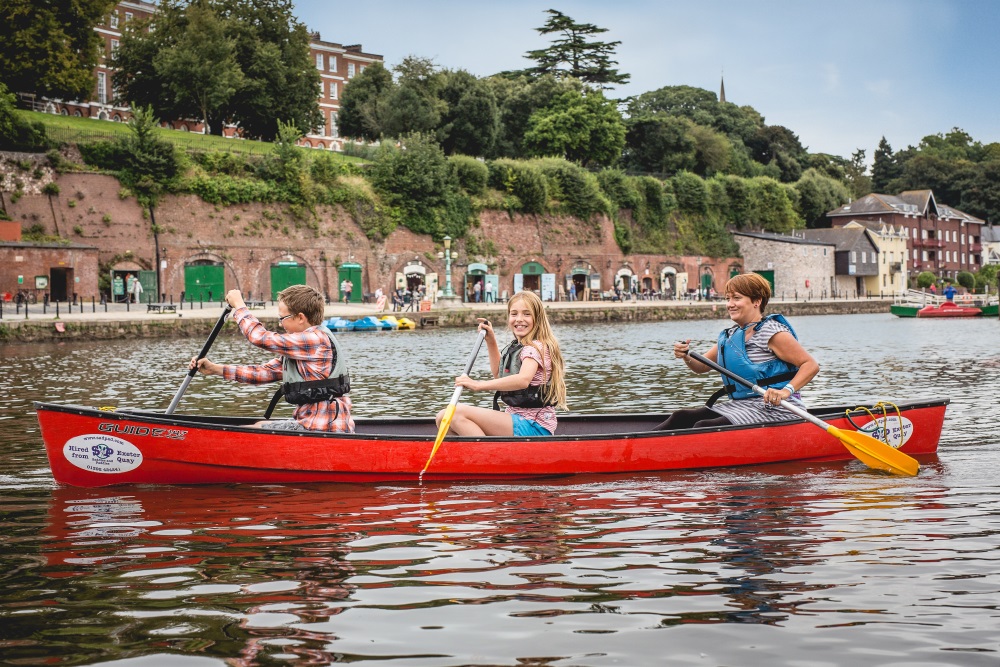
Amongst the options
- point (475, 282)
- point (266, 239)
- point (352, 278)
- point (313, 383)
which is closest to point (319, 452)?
point (313, 383)

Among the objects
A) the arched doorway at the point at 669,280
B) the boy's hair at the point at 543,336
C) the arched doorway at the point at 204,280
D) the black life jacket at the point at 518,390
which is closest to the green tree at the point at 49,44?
the arched doorway at the point at 204,280

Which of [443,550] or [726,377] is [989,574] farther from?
[726,377]

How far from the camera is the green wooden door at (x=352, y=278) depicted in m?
57.4

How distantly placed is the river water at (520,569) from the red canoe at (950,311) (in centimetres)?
4570

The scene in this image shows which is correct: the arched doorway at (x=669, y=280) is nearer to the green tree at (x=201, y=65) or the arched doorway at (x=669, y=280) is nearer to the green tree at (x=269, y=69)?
the green tree at (x=269, y=69)

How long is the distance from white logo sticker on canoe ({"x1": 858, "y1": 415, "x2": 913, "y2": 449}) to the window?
245ft

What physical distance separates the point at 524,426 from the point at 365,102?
6995cm

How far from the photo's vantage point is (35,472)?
32.7 feet

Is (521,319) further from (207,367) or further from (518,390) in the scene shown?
(207,367)

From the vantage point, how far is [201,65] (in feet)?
195

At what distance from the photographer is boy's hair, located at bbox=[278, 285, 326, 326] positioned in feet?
27.4

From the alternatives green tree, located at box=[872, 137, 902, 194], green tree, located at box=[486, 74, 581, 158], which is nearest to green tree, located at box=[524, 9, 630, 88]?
green tree, located at box=[486, 74, 581, 158]

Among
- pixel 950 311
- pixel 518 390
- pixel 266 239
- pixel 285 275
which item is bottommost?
pixel 950 311

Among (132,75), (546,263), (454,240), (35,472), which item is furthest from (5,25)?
(35,472)
